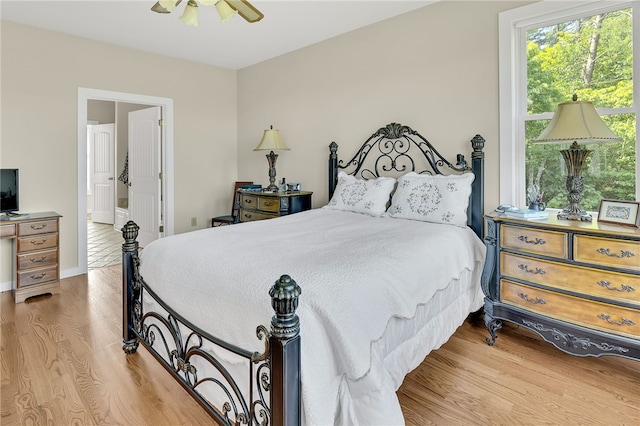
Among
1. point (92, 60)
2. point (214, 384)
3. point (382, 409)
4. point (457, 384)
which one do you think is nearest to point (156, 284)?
point (214, 384)

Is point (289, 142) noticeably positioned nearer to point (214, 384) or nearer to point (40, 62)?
point (40, 62)

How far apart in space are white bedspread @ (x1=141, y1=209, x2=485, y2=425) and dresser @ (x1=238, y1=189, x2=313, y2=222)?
51.7 inches

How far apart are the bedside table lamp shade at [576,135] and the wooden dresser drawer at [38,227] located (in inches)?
164

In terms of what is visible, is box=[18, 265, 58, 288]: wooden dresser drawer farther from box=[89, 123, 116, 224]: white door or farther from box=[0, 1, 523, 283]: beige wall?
box=[89, 123, 116, 224]: white door

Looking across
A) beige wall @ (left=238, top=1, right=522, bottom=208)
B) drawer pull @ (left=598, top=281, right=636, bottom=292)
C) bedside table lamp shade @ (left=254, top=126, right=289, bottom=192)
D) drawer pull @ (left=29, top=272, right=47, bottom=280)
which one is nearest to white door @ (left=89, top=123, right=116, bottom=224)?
beige wall @ (left=238, top=1, right=522, bottom=208)

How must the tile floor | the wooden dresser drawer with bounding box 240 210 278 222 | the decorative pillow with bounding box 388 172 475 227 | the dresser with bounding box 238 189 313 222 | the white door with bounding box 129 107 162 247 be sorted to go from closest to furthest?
the decorative pillow with bounding box 388 172 475 227
the dresser with bounding box 238 189 313 222
the wooden dresser drawer with bounding box 240 210 278 222
the tile floor
the white door with bounding box 129 107 162 247

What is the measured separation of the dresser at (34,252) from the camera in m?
3.21

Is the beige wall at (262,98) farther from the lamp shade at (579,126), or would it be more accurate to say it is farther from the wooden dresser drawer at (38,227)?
the lamp shade at (579,126)

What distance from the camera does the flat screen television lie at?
10.9 feet

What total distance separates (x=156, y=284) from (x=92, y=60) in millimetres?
3402

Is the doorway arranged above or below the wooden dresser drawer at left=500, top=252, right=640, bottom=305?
above

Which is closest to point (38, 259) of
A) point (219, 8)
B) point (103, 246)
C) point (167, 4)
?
point (103, 246)

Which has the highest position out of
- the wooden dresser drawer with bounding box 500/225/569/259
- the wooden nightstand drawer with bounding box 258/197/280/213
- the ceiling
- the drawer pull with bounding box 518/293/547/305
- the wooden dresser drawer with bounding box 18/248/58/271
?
the ceiling

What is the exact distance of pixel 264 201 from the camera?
3982 mm
